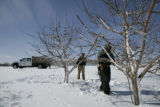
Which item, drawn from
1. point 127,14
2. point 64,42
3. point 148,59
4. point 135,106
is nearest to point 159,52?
point 148,59

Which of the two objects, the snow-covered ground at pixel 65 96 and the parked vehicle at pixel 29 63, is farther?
the parked vehicle at pixel 29 63

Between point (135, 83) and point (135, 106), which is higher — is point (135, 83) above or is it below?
above

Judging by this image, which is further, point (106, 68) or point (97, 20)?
point (106, 68)

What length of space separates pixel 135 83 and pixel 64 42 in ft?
12.2

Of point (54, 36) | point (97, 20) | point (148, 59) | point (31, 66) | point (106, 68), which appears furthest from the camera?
point (31, 66)

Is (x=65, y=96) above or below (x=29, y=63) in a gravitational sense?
below

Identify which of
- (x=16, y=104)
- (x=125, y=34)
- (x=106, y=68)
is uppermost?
(x=125, y=34)

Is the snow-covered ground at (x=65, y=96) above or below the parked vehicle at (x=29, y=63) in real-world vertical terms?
below

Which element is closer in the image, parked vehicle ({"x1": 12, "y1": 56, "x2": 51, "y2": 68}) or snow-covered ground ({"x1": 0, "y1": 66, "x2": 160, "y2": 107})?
snow-covered ground ({"x1": 0, "y1": 66, "x2": 160, "y2": 107})

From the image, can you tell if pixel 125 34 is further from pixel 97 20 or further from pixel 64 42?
pixel 64 42

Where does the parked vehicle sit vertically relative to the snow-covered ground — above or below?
above

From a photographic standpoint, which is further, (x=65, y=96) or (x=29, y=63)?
(x=29, y=63)

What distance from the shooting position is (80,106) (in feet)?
7.70

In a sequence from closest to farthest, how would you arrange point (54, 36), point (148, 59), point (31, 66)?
point (148, 59) → point (54, 36) → point (31, 66)
